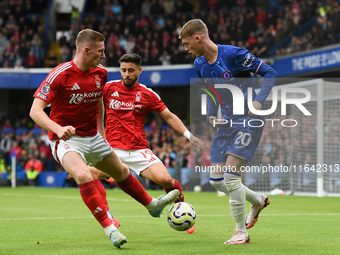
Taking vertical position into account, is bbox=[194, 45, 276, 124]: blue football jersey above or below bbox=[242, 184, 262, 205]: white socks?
above

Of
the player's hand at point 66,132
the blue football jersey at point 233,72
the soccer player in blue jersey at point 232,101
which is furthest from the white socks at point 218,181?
the player's hand at point 66,132

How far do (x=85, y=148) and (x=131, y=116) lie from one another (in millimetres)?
1981

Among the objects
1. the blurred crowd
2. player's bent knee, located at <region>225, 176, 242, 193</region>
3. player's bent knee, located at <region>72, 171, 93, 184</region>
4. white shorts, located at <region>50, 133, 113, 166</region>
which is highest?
the blurred crowd

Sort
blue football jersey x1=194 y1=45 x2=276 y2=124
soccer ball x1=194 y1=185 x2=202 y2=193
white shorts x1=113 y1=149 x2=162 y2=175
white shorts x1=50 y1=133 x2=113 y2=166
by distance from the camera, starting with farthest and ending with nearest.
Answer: soccer ball x1=194 y1=185 x2=202 y2=193, white shorts x1=113 y1=149 x2=162 y2=175, blue football jersey x1=194 y1=45 x2=276 y2=124, white shorts x1=50 y1=133 x2=113 y2=166

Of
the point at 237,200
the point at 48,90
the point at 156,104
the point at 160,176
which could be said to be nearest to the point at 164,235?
the point at 160,176

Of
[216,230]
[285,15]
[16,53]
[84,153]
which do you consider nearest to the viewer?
[84,153]

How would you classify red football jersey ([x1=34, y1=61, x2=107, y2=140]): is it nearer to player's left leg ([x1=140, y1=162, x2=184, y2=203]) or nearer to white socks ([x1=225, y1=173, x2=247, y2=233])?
player's left leg ([x1=140, y1=162, x2=184, y2=203])

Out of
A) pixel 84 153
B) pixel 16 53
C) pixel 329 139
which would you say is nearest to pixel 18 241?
pixel 84 153

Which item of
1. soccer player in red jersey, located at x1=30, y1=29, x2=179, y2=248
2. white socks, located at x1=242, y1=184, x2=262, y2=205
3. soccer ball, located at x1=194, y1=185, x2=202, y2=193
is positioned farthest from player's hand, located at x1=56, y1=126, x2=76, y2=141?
soccer ball, located at x1=194, y1=185, x2=202, y2=193

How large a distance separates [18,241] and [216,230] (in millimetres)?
2524

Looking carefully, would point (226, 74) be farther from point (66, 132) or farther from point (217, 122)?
point (66, 132)

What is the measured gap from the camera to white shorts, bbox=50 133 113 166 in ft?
19.6

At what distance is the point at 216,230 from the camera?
742 cm

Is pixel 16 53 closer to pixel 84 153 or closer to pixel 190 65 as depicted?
pixel 190 65
